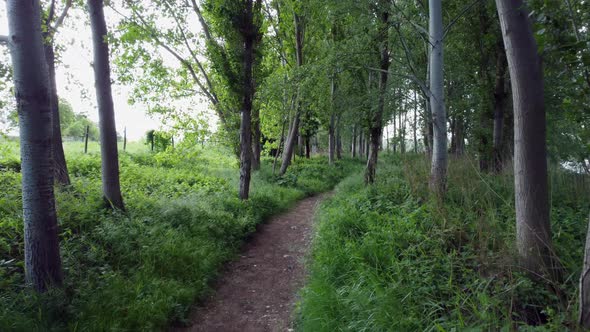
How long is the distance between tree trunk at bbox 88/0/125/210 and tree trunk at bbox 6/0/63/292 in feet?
8.81

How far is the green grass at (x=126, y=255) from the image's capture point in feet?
11.6

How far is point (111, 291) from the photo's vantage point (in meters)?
4.04

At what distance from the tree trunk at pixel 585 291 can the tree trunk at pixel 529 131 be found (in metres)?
0.88

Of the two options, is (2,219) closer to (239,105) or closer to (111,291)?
(111,291)

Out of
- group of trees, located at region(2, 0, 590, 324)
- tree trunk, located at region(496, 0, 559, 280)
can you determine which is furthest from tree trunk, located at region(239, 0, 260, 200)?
tree trunk, located at region(496, 0, 559, 280)

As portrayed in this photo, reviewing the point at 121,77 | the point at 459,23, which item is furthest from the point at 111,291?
the point at 459,23

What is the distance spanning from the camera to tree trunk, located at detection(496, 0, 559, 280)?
3.02 m

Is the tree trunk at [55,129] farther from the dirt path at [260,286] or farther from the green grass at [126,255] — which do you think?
the dirt path at [260,286]

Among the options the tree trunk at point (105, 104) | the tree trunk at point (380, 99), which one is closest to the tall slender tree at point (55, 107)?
the tree trunk at point (105, 104)

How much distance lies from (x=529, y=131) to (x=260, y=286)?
4.31 metres

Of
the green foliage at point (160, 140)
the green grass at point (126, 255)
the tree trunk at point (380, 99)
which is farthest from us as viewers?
the green foliage at point (160, 140)

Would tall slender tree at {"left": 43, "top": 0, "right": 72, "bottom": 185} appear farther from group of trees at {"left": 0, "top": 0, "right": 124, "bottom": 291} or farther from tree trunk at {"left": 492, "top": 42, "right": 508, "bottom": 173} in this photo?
tree trunk at {"left": 492, "top": 42, "right": 508, "bottom": 173}

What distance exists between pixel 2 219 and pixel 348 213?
5799 mm

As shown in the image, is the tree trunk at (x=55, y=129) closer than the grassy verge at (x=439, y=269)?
No
